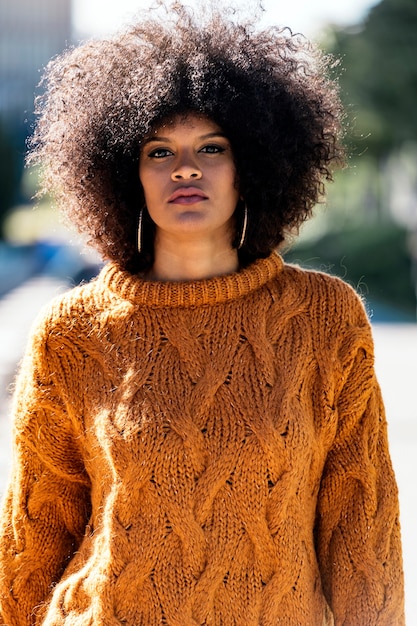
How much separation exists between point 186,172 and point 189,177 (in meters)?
0.02

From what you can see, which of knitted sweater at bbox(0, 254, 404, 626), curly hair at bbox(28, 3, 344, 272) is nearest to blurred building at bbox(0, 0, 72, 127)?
curly hair at bbox(28, 3, 344, 272)

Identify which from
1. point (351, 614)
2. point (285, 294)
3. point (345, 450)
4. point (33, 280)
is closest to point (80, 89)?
point (285, 294)

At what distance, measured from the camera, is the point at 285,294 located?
2.39 metres

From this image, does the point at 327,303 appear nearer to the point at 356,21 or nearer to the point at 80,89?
the point at 80,89

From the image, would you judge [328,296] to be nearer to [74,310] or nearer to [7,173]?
[74,310]

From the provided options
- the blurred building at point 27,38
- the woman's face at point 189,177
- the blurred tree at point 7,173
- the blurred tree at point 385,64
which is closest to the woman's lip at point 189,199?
the woman's face at point 189,177

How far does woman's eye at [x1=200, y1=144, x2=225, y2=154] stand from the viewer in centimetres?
240

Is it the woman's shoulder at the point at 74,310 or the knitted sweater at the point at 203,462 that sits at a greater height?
the woman's shoulder at the point at 74,310

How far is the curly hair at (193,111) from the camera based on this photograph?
2.42 m

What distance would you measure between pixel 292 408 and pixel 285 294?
1.00 feet

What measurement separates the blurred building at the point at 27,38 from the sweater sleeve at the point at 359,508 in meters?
55.2

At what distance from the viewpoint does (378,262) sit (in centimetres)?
1689

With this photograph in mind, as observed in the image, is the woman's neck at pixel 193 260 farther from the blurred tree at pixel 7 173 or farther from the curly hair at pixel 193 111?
the blurred tree at pixel 7 173

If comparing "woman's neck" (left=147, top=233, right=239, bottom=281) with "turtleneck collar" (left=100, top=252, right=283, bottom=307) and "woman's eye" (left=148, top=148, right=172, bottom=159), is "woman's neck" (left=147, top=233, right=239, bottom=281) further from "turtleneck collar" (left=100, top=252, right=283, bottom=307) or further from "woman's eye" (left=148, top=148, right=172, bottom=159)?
"woman's eye" (left=148, top=148, right=172, bottom=159)
